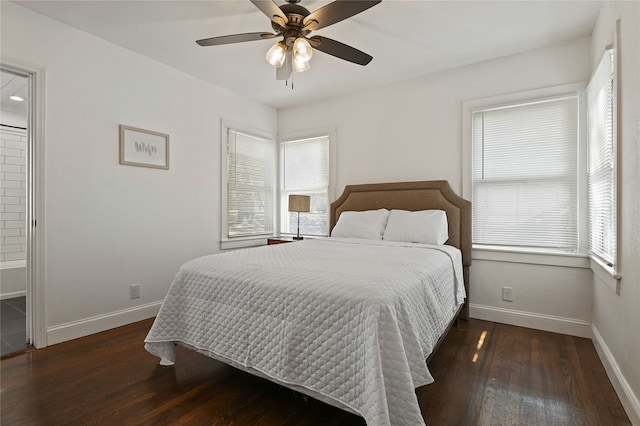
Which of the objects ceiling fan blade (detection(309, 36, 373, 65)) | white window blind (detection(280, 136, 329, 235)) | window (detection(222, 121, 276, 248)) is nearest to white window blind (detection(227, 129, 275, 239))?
window (detection(222, 121, 276, 248))

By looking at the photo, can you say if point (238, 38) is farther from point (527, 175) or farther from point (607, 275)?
point (607, 275)

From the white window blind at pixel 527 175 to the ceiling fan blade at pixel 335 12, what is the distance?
199 cm

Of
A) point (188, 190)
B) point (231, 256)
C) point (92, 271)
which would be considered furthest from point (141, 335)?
point (188, 190)

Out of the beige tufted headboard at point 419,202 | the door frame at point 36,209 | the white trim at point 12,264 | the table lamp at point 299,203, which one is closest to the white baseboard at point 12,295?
the white trim at point 12,264

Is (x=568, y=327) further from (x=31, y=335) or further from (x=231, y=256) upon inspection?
(x=31, y=335)

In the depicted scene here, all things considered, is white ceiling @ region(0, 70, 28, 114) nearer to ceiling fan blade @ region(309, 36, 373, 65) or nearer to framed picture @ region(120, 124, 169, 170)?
framed picture @ region(120, 124, 169, 170)

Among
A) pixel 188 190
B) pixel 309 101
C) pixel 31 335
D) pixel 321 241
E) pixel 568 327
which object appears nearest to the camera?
pixel 31 335

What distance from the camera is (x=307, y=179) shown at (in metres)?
4.46

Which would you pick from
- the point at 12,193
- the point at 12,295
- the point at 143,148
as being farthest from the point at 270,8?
the point at 12,193

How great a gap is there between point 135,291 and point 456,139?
3.62 meters

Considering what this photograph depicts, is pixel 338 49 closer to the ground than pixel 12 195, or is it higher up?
higher up

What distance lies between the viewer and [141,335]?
8.85 feet

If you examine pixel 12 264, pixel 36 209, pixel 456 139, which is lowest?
pixel 12 264

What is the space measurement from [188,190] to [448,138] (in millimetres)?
2935
